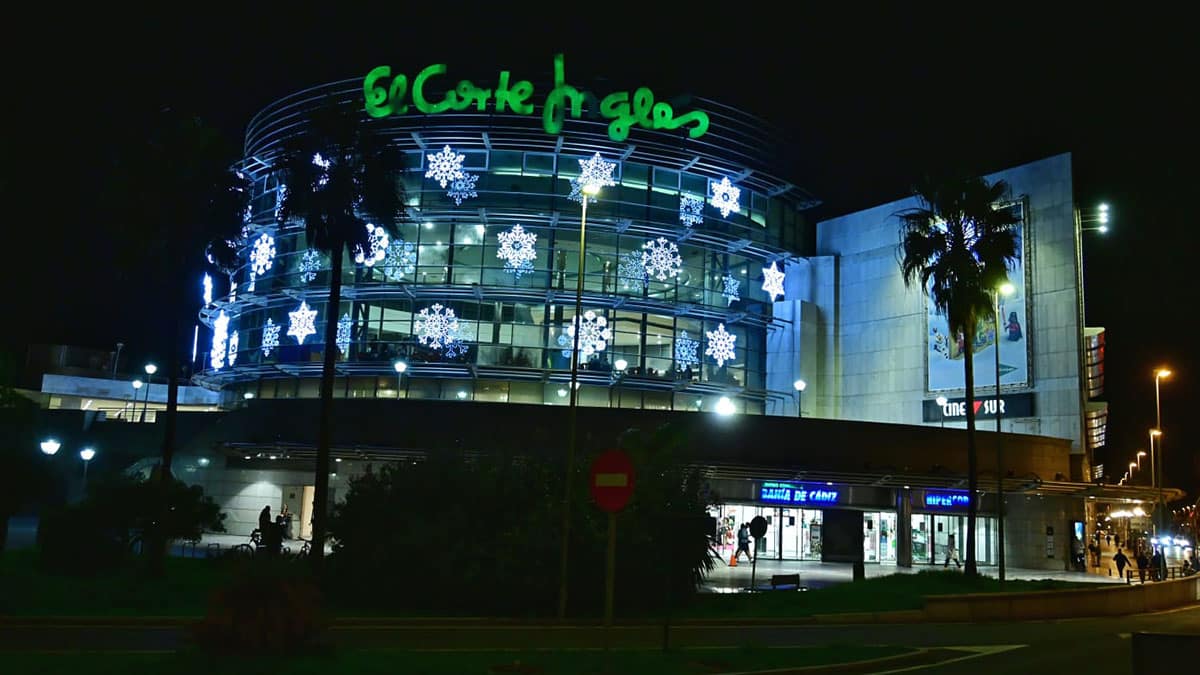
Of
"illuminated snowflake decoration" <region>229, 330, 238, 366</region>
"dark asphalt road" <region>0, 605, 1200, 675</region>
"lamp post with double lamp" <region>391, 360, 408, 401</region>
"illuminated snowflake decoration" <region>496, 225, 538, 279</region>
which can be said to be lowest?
"dark asphalt road" <region>0, 605, 1200, 675</region>

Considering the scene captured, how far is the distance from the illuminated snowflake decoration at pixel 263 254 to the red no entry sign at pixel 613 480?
4507cm

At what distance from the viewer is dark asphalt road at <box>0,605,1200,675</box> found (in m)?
17.2

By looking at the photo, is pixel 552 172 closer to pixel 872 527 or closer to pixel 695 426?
pixel 695 426

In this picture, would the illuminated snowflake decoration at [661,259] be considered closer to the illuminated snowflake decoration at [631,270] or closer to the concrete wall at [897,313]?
the illuminated snowflake decoration at [631,270]

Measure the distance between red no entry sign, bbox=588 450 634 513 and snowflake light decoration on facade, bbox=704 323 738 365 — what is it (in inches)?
1631

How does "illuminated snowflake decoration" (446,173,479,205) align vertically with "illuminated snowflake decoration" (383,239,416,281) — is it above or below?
above

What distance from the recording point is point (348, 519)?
2680cm

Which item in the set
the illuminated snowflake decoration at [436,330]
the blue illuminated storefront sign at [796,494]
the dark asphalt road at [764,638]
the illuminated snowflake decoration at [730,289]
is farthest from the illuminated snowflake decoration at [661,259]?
the dark asphalt road at [764,638]

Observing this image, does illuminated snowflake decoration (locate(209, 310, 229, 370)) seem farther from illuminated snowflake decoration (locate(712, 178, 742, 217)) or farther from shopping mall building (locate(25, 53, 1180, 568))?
illuminated snowflake decoration (locate(712, 178, 742, 217))

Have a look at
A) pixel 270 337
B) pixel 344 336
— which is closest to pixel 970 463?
pixel 344 336

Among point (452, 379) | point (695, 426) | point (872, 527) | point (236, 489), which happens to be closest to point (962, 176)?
point (695, 426)

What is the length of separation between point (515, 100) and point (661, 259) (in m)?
11.4

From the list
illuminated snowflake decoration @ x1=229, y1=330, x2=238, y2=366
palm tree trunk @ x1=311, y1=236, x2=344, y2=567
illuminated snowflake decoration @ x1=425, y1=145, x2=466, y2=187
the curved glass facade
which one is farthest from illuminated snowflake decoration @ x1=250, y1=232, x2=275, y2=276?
palm tree trunk @ x1=311, y1=236, x2=344, y2=567

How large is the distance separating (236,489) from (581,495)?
29.1 metres
